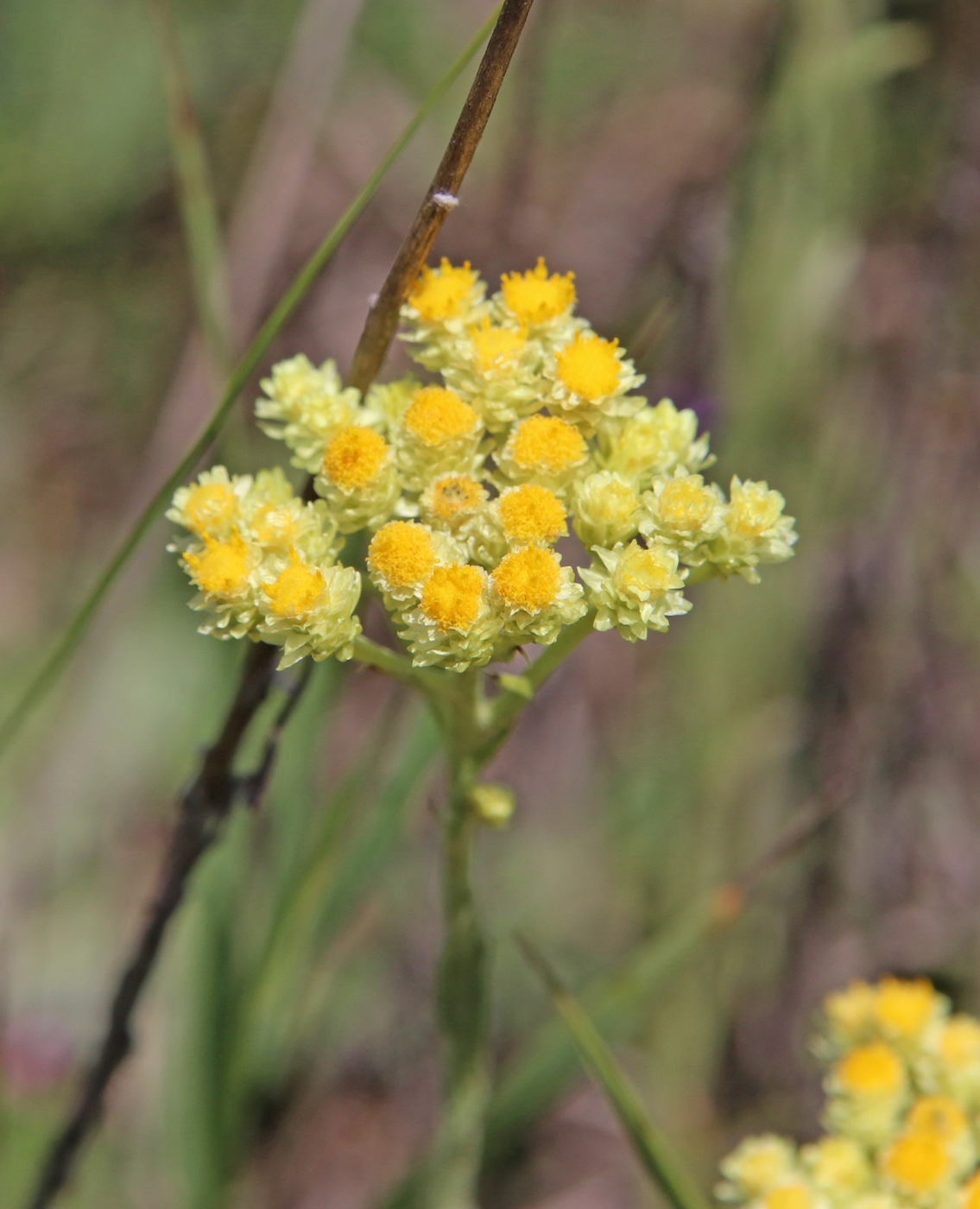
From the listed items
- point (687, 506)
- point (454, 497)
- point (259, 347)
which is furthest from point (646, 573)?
point (259, 347)

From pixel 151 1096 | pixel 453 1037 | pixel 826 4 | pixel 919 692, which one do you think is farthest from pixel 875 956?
pixel 826 4

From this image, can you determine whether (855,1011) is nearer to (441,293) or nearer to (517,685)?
(517,685)

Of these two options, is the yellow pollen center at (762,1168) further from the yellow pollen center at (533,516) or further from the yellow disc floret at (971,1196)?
the yellow pollen center at (533,516)

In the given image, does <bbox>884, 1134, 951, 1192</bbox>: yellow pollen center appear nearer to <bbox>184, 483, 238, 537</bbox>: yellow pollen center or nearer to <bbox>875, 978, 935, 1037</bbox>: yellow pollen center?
<bbox>875, 978, 935, 1037</bbox>: yellow pollen center

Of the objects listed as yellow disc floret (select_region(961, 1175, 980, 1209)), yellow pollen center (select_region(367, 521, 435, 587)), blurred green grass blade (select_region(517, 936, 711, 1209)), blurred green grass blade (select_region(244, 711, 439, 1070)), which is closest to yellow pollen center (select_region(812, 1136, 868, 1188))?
yellow disc floret (select_region(961, 1175, 980, 1209))

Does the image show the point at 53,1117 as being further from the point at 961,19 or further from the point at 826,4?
the point at 961,19

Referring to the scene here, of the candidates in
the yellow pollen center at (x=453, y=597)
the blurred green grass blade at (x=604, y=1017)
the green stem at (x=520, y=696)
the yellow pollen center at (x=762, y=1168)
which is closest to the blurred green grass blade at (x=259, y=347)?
the yellow pollen center at (x=453, y=597)
